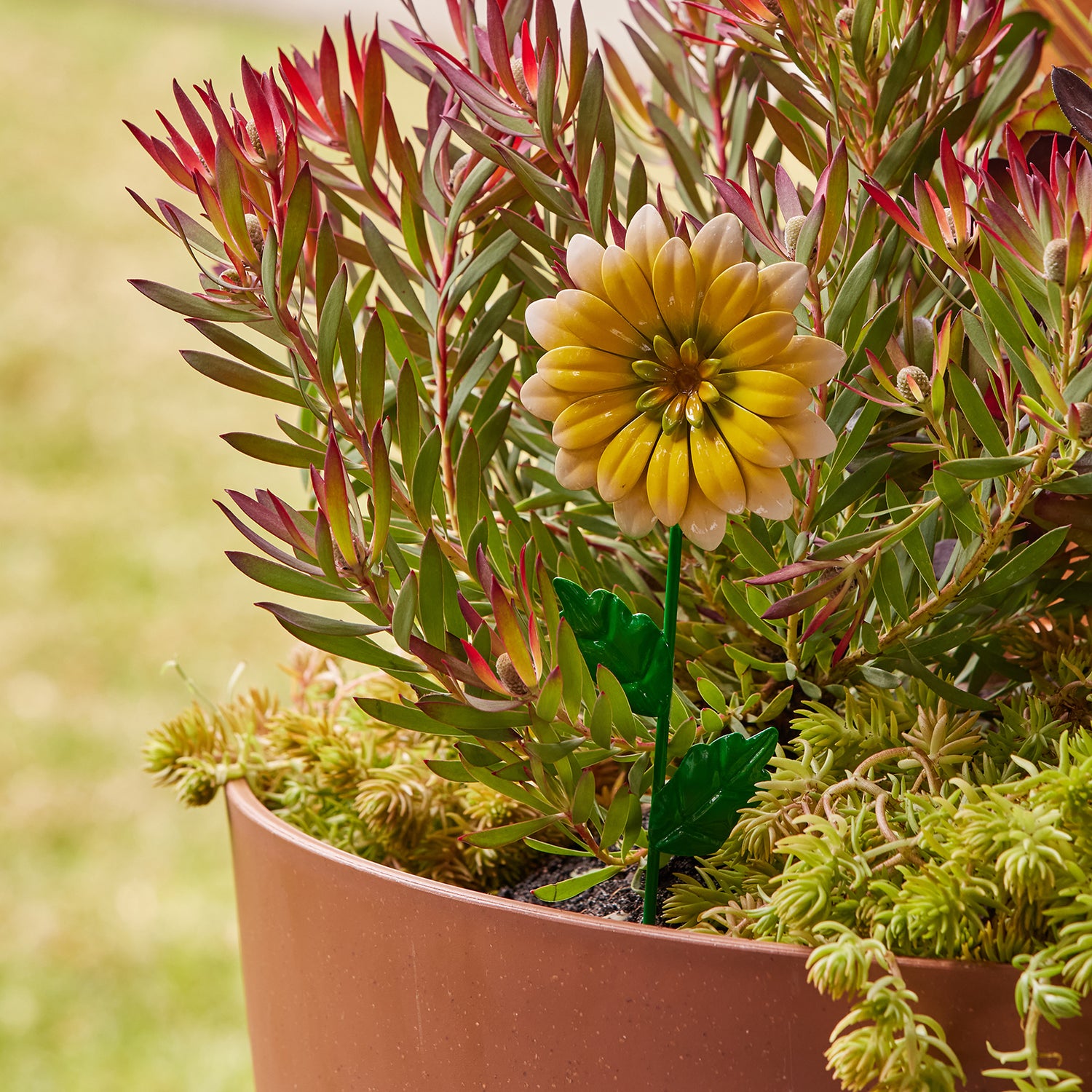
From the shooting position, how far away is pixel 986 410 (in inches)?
12.5

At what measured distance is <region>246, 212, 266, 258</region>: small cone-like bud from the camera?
1.17 feet

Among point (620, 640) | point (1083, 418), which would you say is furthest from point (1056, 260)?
point (620, 640)

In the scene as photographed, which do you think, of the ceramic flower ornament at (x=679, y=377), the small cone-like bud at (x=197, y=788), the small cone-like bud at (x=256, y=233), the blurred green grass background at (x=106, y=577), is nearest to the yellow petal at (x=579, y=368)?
the ceramic flower ornament at (x=679, y=377)

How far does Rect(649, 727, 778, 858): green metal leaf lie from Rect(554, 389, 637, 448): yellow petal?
10cm

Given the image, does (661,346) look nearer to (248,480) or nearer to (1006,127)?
(1006,127)

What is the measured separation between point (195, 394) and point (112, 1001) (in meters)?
1.51

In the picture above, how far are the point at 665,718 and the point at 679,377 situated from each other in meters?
0.10

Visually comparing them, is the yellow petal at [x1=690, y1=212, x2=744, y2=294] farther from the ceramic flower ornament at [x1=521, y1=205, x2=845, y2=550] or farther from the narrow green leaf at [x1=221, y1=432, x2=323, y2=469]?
the narrow green leaf at [x1=221, y1=432, x2=323, y2=469]

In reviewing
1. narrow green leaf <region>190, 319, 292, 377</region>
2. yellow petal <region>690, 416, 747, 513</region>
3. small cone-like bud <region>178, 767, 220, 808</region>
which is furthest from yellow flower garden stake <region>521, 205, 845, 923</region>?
small cone-like bud <region>178, 767, 220, 808</region>

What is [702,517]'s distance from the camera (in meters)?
0.31

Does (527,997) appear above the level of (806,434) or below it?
below

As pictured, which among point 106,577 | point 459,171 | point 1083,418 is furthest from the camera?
point 106,577

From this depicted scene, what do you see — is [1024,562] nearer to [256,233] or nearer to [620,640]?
[620,640]

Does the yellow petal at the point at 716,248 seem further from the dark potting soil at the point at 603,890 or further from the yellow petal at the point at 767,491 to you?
the dark potting soil at the point at 603,890
